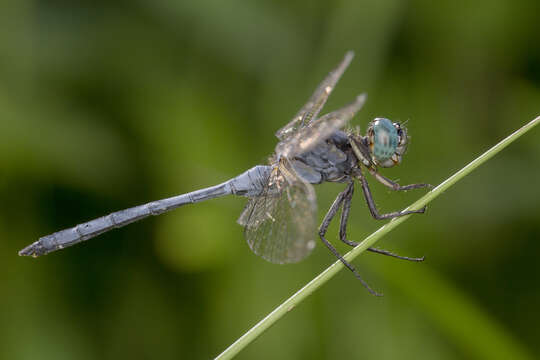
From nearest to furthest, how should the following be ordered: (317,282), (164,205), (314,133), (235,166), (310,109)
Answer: (317,282)
(314,133)
(310,109)
(164,205)
(235,166)

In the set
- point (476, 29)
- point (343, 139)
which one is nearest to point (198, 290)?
point (343, 139)

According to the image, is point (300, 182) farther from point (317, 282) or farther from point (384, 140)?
point (317, 282)

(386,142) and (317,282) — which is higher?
(386,142)

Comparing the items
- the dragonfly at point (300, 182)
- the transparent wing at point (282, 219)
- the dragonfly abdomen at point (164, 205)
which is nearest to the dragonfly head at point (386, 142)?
the dragonfly at point (300, 182)

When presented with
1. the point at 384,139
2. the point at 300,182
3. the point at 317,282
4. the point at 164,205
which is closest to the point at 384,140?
the point at 384,139

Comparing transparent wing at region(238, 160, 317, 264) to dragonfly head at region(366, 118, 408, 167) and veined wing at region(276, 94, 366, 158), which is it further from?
dragonfly head at region(366, 118, 408, 167)

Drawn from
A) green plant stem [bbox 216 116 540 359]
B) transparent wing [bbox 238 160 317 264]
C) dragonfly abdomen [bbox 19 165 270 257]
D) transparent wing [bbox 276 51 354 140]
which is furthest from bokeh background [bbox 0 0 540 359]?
green plant stem [bbox 216 116 540 359]

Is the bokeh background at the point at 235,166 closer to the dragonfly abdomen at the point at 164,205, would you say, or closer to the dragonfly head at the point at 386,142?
the dragonfly abdomen at the point at 164,205
